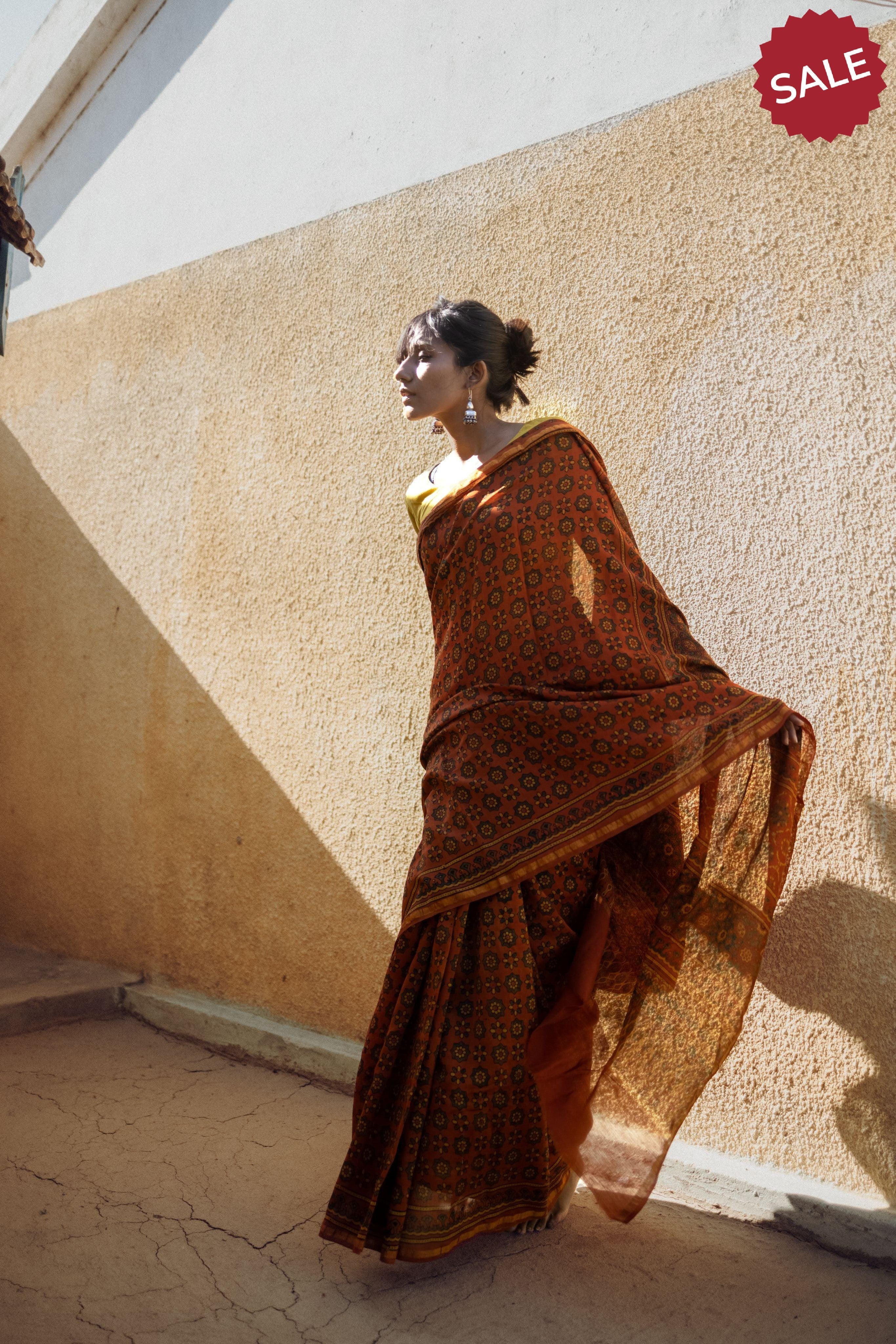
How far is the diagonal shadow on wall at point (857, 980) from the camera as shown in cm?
207

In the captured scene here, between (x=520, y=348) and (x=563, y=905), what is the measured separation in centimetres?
126

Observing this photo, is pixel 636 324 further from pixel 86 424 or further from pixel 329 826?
pixel 86 424

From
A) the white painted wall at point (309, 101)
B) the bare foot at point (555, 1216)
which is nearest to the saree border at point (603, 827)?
the bare foot at point (555, 1216)

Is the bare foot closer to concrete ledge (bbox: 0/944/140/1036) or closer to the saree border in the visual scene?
the saree border

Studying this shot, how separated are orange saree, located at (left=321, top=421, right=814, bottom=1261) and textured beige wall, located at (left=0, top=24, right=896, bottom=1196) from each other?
31cm

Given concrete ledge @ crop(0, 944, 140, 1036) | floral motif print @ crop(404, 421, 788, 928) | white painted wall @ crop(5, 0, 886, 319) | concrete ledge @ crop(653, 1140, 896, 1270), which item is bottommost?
concrete ledge @ crop(653, 1140, 896, 1270)

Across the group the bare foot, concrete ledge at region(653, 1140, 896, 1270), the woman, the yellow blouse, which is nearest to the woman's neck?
the yellow blouse

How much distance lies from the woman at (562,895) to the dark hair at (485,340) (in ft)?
0.88

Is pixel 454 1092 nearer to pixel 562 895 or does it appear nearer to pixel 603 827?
pixel 562 895

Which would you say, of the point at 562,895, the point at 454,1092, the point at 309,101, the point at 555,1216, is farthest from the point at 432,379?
the point at 555,1216

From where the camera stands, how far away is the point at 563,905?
6.95ft

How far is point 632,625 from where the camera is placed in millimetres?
2092

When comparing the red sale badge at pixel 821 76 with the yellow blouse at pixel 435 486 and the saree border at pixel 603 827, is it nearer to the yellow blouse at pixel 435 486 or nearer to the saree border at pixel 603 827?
the yellow blouse at pixel 435 486

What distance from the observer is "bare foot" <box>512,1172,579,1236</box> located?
2104mm
